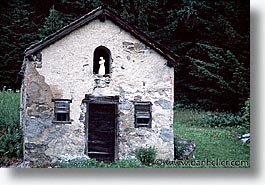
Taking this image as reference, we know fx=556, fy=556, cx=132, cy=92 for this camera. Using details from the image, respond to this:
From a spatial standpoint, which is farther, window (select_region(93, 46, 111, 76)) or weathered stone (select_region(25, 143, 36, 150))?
window (select_region(93, 46, 111, 76))

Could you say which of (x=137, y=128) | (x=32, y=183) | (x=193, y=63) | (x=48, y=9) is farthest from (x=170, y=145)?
(x=48, y=9)

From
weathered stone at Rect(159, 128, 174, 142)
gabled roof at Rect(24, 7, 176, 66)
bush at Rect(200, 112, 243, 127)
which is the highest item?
gabled roof at Rect(24, 7, 176, 66)

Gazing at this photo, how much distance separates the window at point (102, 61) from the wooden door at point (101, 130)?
30cm

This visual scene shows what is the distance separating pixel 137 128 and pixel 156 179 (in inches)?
22.9

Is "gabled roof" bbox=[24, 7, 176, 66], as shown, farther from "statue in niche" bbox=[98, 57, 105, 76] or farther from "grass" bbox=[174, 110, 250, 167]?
"grass" bbox=[174, 110, 250, 167]

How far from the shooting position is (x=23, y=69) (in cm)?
487

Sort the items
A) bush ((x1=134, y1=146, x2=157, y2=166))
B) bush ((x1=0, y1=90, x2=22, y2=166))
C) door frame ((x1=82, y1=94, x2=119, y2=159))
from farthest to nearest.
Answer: door frame ((x1=82, y1=94, x2=119, y2=159)) → bush ((x1=134, y1=146, x2=157, y2=166)) → bush ((x1=0, y1=90, x2=22, y2=166))

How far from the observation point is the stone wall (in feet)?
15.7

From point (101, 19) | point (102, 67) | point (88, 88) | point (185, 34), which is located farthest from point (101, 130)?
point (185, 34)

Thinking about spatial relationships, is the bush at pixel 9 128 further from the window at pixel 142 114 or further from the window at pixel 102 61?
the window at pixel 142 114

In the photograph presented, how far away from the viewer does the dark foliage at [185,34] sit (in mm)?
4797

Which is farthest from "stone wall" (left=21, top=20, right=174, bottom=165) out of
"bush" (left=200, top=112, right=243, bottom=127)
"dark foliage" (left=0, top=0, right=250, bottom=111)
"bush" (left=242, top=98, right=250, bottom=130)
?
"bush" (left=242, top=98, right=250, bottom=130)

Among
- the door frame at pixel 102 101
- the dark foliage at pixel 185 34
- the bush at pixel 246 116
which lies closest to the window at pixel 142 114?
the door frame at pixel 102 101

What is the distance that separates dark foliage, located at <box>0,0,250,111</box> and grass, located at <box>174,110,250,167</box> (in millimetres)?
177
